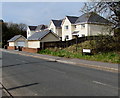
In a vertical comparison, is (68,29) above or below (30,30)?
below

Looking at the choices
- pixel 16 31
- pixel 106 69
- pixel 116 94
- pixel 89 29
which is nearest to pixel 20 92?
pixel 116 94

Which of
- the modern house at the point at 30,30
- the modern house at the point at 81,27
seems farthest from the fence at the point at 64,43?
the modern house at the point at 30,30

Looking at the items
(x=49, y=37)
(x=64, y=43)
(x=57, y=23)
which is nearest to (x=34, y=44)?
(x=49, y=37)

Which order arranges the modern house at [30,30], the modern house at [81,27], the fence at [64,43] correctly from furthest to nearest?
the modern house at [30,30], the modern house at [81,27], the fence at [64,43]

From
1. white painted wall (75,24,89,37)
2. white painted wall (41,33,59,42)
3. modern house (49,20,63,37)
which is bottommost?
white painted wall (41,33,59,42)

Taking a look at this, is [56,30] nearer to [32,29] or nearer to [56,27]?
[56,27]

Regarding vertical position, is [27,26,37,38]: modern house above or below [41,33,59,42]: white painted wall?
above

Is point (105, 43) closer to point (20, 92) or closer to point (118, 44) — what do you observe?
point (118, 44)

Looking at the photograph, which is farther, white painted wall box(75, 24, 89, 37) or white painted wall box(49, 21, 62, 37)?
white painted wall box(49, 21, 62, 37)

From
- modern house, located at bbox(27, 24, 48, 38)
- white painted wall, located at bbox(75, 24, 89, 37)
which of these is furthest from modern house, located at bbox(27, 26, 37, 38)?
white painted wall, located at bbox(75, 24, 89, 37)

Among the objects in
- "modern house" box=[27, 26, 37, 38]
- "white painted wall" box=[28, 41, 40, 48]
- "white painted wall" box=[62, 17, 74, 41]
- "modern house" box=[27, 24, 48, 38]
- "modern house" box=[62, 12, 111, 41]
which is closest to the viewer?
"white painted wall" box=[28, 41, 40, 48]

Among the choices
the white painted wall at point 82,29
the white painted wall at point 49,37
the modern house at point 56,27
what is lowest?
the white painted wall at point 49,37

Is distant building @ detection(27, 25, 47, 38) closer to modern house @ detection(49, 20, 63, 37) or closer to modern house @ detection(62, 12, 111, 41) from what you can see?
modern house @ detection(49, 20, 63, 37)

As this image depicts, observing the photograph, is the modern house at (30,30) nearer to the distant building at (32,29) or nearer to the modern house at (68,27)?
the distant building at (32,29)
